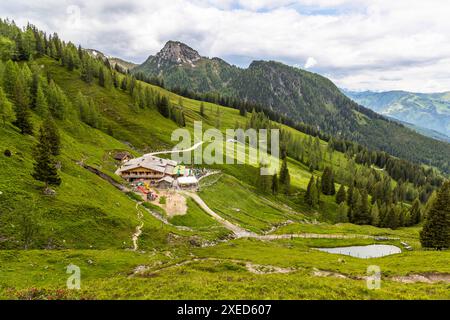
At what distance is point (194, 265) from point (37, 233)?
24921 mm

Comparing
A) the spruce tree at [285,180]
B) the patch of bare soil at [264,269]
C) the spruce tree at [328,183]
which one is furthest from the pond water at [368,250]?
the spruce tree at [328,183]

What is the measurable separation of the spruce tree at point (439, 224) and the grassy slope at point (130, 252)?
37.9ft

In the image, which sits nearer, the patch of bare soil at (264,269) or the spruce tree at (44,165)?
the patch of bare soil at (264,269)

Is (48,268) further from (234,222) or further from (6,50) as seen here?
(6,50)

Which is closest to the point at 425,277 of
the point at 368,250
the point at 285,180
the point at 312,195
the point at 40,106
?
the point at 368,250

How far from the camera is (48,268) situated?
3591cm

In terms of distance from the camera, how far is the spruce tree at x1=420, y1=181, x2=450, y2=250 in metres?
64.4

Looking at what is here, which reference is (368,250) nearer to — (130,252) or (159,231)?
(159,231)

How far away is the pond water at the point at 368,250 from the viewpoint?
242ft

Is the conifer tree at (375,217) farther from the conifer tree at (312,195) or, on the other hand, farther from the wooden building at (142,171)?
the wooden building at (142,171)

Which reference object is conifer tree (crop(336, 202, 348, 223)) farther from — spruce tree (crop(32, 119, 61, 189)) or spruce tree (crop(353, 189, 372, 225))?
spruce tree (crop(32, 119, 61, 189))

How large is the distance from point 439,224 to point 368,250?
61.3 feet

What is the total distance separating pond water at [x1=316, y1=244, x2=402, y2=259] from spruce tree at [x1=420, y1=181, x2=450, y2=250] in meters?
10.1

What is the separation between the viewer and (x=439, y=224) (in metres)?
64.8
